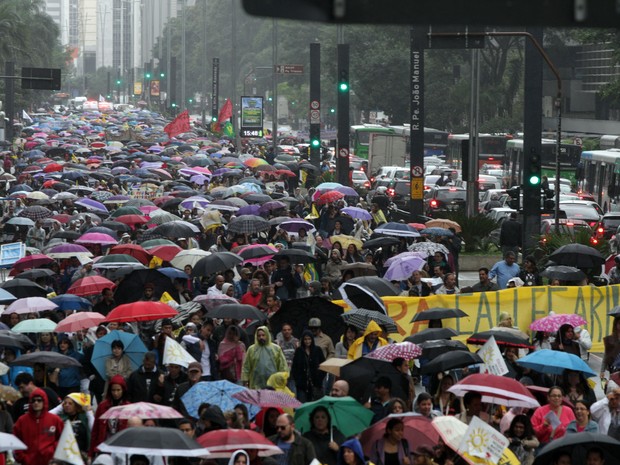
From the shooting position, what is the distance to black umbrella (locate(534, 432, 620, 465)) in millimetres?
9227

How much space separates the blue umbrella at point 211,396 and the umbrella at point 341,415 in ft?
3.21

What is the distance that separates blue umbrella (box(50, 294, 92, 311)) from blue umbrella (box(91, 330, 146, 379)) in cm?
323

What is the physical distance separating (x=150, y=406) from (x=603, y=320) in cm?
901

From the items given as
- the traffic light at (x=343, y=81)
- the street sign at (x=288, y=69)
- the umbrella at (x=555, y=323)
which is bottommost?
the umbrella at (x=555, y=323)

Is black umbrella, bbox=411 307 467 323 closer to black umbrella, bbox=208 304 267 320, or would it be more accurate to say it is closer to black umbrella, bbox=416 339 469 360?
black umbrella, bbox=416 339 469 360

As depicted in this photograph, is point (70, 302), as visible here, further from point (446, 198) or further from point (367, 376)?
point (446, 198)

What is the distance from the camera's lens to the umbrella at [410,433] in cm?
1002

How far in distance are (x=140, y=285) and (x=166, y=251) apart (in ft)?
13.7

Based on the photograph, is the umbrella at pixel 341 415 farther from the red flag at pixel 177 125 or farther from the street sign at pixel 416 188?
the red flag at pixel 177 125

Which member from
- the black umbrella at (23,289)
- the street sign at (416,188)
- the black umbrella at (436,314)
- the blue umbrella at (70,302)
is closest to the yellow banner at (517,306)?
the black umbrella at (436,314)

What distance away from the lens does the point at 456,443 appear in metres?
9.55

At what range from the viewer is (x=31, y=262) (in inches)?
853

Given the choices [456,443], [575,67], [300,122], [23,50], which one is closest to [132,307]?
[456,443]

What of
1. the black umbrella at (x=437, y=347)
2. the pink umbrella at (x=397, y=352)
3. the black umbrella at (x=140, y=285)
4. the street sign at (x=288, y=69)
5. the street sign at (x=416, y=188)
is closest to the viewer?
the pink umbrella at (x=397, y=352)
